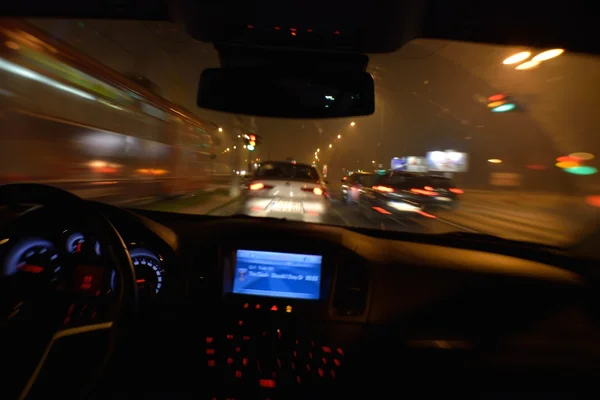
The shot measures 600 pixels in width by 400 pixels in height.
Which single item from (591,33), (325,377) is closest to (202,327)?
(325,377)

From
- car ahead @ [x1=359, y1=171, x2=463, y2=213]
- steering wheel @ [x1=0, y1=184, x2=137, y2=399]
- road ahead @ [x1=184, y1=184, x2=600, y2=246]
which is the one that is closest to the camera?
steering wheel @ [x1=0, y1=184, x2=137, y2=399]

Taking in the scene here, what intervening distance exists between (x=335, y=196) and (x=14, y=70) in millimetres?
5135

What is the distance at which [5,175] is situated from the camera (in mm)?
5523

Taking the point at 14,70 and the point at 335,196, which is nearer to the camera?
the point at 14,70

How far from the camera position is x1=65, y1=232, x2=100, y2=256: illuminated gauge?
113 inches

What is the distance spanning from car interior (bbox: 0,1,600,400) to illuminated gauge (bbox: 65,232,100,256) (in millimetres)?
25

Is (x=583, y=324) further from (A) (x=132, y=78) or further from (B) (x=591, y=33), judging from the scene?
(A) (x=132, y=78)

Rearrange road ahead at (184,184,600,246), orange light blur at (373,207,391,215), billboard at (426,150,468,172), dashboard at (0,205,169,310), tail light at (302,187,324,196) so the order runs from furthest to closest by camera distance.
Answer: billboard at (426,150,468,172) → orange light blur at (373,207,391,215) → tail light at (302,187,324,196) → road ahead at (184,184,600,246) → dashboard at (0,205,169,310)

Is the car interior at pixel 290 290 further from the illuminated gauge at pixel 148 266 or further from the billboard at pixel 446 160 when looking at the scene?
the billboard at pixel 446 160

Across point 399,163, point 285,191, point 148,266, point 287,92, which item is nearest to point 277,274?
point 148,266

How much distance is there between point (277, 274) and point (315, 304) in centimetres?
35

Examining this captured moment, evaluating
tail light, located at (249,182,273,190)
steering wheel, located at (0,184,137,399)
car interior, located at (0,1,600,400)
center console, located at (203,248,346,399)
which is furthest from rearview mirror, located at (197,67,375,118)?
tail light, located at (249,182,273,190)

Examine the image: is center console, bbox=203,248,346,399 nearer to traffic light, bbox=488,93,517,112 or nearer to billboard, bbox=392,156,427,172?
traffic light, bbox=488,93,517,112

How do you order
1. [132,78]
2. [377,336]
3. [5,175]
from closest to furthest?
[377,336] < [5,175] < [132,78]
